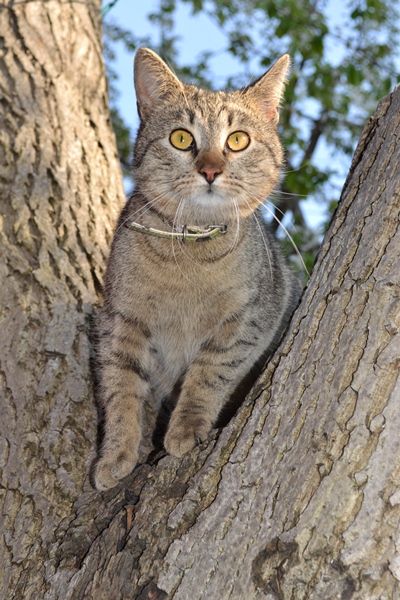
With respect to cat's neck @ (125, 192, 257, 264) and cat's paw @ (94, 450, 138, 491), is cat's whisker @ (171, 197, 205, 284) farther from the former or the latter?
cat's paw @ (94, 450, 138, 491)

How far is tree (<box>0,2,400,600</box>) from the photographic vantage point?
1.79 m

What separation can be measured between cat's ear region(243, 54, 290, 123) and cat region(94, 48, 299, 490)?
0.02 meters

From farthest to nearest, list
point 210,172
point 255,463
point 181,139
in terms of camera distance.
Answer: point 181,139 < point 210,172 < point 255,463

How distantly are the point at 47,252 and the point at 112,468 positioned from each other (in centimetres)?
135

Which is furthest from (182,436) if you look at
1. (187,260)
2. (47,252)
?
(47,252)

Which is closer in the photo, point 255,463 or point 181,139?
point 255,463

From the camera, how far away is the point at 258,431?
2.13 metres

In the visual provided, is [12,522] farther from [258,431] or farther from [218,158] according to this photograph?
[218,158]

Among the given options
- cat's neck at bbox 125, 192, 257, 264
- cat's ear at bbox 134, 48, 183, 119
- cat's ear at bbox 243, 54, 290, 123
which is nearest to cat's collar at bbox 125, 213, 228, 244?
cat's neck at bbox 125, 192, 257, 264

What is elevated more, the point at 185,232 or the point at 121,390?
the point at 185,232

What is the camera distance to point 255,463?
2057 millimetres

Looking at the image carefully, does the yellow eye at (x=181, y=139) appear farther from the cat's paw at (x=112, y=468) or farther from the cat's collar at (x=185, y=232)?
the cat's paw at (x=112, y=468)

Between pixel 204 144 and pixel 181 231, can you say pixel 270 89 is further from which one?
pixel 181 231

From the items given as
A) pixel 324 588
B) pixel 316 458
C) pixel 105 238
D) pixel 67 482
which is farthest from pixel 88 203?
pixel 324 588
